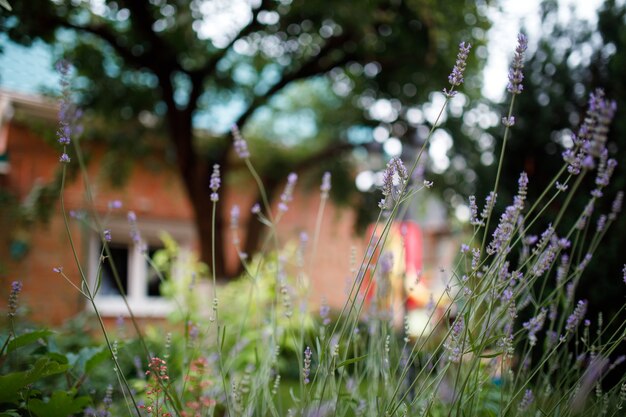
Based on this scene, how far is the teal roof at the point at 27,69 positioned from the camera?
807cm

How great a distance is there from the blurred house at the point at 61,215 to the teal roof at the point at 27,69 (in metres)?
0.01

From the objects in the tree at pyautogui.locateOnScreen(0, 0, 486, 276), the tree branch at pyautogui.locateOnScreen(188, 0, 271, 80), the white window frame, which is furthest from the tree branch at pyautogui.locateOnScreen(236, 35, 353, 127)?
the white window frame

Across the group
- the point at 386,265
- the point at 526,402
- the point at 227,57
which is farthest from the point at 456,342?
the point at 227,57

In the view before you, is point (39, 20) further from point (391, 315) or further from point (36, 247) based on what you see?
point (391, 315)

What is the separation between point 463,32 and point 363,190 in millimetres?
2626

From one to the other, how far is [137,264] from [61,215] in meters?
1.30

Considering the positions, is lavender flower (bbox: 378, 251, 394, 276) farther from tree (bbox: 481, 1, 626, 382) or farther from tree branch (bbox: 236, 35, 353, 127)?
tree branch (bbox: 236, 35, 353, 127)

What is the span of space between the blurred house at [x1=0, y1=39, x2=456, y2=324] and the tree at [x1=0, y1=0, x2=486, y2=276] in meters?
0.77

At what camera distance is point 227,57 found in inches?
325

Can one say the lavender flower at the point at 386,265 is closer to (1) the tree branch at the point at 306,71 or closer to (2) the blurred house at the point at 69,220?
(2) the blurred house at the point at 69,220

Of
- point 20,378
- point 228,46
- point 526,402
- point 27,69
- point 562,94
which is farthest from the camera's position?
point 27,69

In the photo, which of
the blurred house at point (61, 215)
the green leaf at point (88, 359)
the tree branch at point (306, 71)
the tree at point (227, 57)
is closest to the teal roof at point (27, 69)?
the blurred house at point (61, 215)

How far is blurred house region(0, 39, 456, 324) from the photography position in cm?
725

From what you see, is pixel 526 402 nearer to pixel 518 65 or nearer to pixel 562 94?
pixel 518 65
